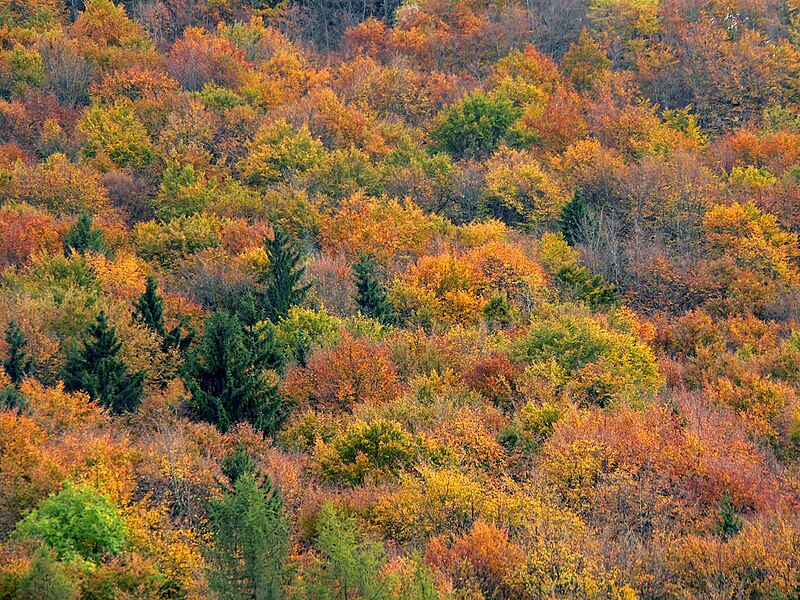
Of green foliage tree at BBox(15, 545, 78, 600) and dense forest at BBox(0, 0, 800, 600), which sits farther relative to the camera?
dense forest at BBox(0, 0, 800, 600)

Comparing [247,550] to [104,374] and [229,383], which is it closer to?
[229,383]

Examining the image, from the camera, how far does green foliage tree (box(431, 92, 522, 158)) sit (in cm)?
8219

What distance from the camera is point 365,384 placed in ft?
154

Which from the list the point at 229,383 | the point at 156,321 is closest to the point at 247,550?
the point at 229,383

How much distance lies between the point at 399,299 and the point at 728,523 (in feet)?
96.3

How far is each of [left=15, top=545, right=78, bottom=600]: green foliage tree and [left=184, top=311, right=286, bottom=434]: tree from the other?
15.9 m

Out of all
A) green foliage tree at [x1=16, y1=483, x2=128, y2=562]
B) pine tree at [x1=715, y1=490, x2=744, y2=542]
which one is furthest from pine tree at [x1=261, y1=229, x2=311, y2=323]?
pine tree at [x1=715, y1=490, x2=744, y2=542]

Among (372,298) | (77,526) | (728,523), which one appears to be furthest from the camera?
(372,298)

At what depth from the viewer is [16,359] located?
4478 cm

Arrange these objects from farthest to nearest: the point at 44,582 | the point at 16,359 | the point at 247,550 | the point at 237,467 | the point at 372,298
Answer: the point at 372,298, the point at 16,359, the point at 237,467, the point at 247,550, the point at 44,582

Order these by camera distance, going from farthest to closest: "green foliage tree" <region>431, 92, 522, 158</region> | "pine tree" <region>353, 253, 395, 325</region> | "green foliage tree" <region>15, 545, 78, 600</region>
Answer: "green foliage tree" <region>431, 92, 522, 158</region>
"pine tree" <region>353, 253, 395, 325</region>
"green foliage tree" <region>15, 545, 78, 600</region>

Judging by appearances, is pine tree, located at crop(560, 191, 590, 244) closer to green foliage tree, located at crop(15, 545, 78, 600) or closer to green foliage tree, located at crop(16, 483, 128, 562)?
green foliage tree, located at crop(16, 483, 128, 562)

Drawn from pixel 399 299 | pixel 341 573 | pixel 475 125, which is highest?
pixel 341 573

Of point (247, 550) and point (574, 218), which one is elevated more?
point (247, 550)
